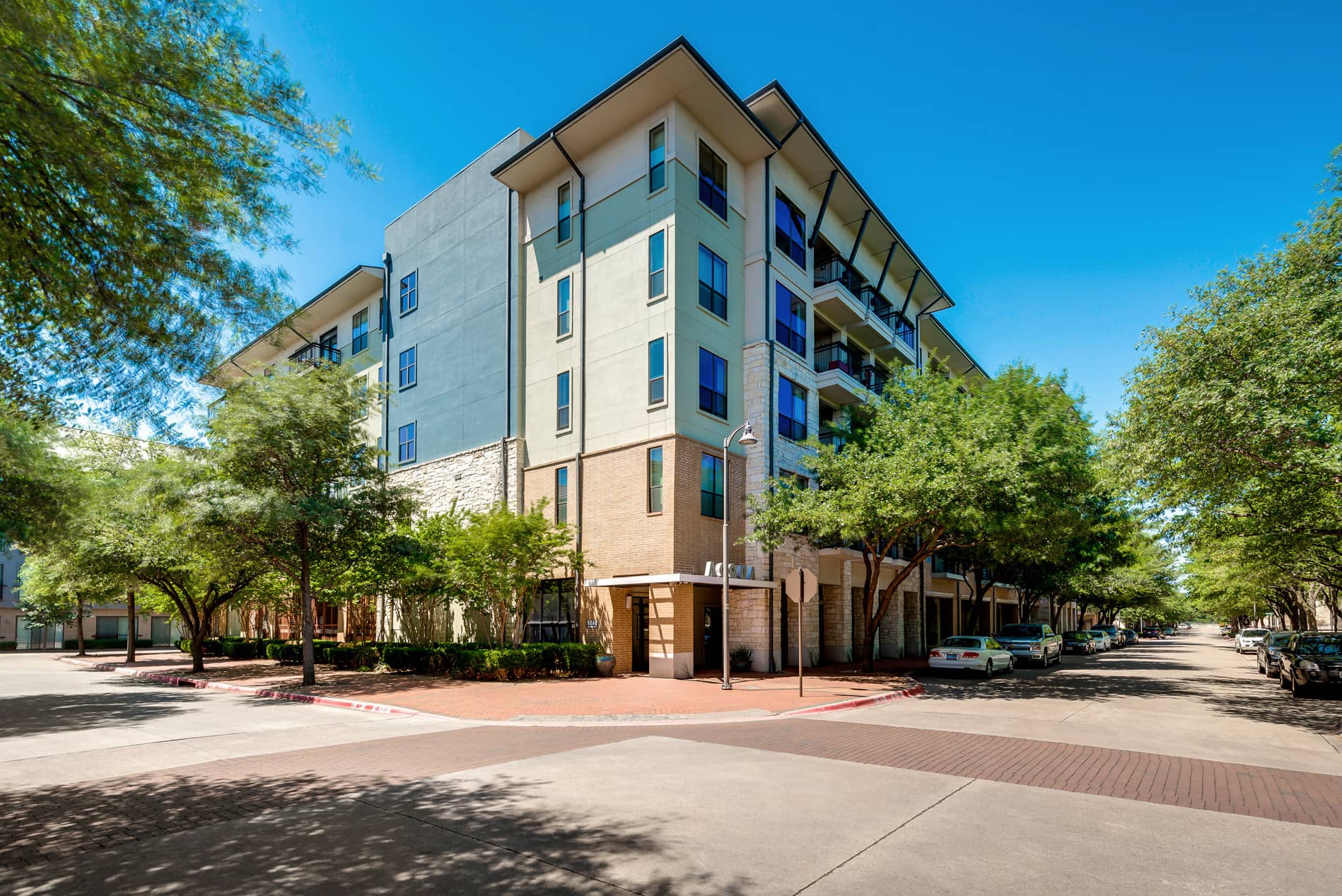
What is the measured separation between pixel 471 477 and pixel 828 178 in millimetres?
18489

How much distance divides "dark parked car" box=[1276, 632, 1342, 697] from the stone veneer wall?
24.1 m

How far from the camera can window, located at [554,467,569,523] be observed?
89.2 ft

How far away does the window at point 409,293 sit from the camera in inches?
1396

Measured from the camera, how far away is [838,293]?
30562 millimetres

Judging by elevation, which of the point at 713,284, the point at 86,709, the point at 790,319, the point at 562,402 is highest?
the point at 713,284

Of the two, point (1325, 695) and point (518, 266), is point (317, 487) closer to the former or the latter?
point (518, 266)

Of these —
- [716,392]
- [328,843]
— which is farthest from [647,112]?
[328,843]

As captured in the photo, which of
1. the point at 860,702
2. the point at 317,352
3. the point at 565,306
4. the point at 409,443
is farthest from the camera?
the point at 317,352

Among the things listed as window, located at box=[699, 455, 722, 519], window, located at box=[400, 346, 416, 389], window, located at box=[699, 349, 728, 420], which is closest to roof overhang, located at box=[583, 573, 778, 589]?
window, located at box=[699, 455, 722, 519]

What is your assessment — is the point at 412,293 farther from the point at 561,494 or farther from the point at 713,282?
the point at 713,282

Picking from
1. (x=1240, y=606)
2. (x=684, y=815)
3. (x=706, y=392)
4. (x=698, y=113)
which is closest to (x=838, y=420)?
(x=706, y=392)

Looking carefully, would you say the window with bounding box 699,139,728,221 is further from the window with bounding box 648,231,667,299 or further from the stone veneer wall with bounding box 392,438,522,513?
the stone veneer wall with bounding box 392,438,522,513

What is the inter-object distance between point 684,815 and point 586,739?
5370 mm

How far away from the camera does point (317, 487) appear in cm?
2219
